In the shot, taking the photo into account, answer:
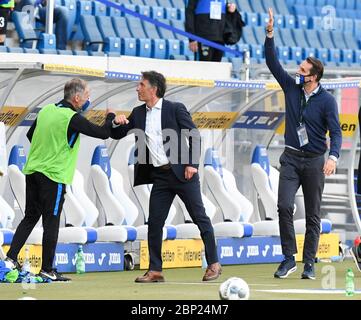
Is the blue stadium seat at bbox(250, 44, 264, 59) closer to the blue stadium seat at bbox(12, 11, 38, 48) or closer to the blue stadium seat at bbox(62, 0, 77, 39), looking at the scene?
the blue stadium seat at bbox(62, 0, 77, 39)

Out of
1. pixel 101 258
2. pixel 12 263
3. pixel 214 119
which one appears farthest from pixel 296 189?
pixel 214 119

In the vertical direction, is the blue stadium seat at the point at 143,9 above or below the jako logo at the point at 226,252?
above

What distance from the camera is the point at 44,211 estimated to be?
477 inches

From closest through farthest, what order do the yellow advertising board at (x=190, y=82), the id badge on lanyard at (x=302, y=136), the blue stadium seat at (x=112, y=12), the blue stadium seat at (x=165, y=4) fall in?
the id badge on lanyard at (x=302, y=136) → the yellow advertising board at (x=190, y=82) → the blue stadium seat at (x=112, y=12) → the blue stadium seat at (x=165, y=4)

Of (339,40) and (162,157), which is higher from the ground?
(339,40)

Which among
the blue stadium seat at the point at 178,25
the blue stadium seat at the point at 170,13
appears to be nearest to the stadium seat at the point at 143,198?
→ the blue stadium seat at the point at 178,25

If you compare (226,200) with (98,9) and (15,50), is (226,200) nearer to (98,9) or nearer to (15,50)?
(15,50)

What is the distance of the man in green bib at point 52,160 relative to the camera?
12.1 metres

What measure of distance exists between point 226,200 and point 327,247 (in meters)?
1.63

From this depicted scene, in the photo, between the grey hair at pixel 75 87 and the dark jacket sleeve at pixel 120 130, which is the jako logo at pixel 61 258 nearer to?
the dark jacket sleeve at pixel 120 130

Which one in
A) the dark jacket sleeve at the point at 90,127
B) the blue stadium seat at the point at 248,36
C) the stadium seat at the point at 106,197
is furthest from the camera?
the blue stadium seat at the point at 248,36
